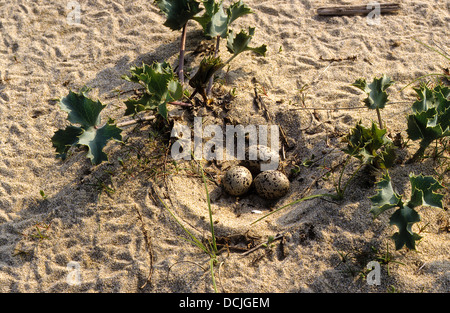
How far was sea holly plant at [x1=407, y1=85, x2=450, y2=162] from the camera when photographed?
2.65 metres

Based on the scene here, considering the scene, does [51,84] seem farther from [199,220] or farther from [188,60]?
[199,220]

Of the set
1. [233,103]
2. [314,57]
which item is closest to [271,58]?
[314,57]

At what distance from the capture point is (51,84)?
13.0 feet

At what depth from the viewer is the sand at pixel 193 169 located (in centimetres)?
262

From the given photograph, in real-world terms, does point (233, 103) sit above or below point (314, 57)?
below

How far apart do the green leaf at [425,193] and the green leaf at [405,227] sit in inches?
2.6

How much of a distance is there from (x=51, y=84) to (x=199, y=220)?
2.18 metres

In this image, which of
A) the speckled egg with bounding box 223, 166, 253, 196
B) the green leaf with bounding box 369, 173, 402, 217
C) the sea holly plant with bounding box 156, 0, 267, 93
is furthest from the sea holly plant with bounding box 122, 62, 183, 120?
the green leaf with bounding box 369, 173, 402, 217

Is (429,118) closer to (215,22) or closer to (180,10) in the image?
(215,22)

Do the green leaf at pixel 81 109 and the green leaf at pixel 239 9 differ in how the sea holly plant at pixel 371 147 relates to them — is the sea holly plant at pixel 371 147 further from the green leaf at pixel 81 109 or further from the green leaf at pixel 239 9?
the green leaf at pixel 81 109

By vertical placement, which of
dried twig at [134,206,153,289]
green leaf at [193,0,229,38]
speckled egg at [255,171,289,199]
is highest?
green leaf at [193,0,229,38]

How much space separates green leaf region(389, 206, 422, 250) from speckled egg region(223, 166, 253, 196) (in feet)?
3.44

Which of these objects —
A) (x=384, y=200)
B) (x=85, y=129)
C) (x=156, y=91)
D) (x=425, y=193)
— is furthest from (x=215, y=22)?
(x=425, y=193)

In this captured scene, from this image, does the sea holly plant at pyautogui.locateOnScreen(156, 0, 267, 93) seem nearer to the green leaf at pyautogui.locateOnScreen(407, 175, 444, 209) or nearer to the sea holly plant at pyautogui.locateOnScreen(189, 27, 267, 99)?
the sea holly plant at pyautogui.locateOnScreen(189, 27, 267, 99)
